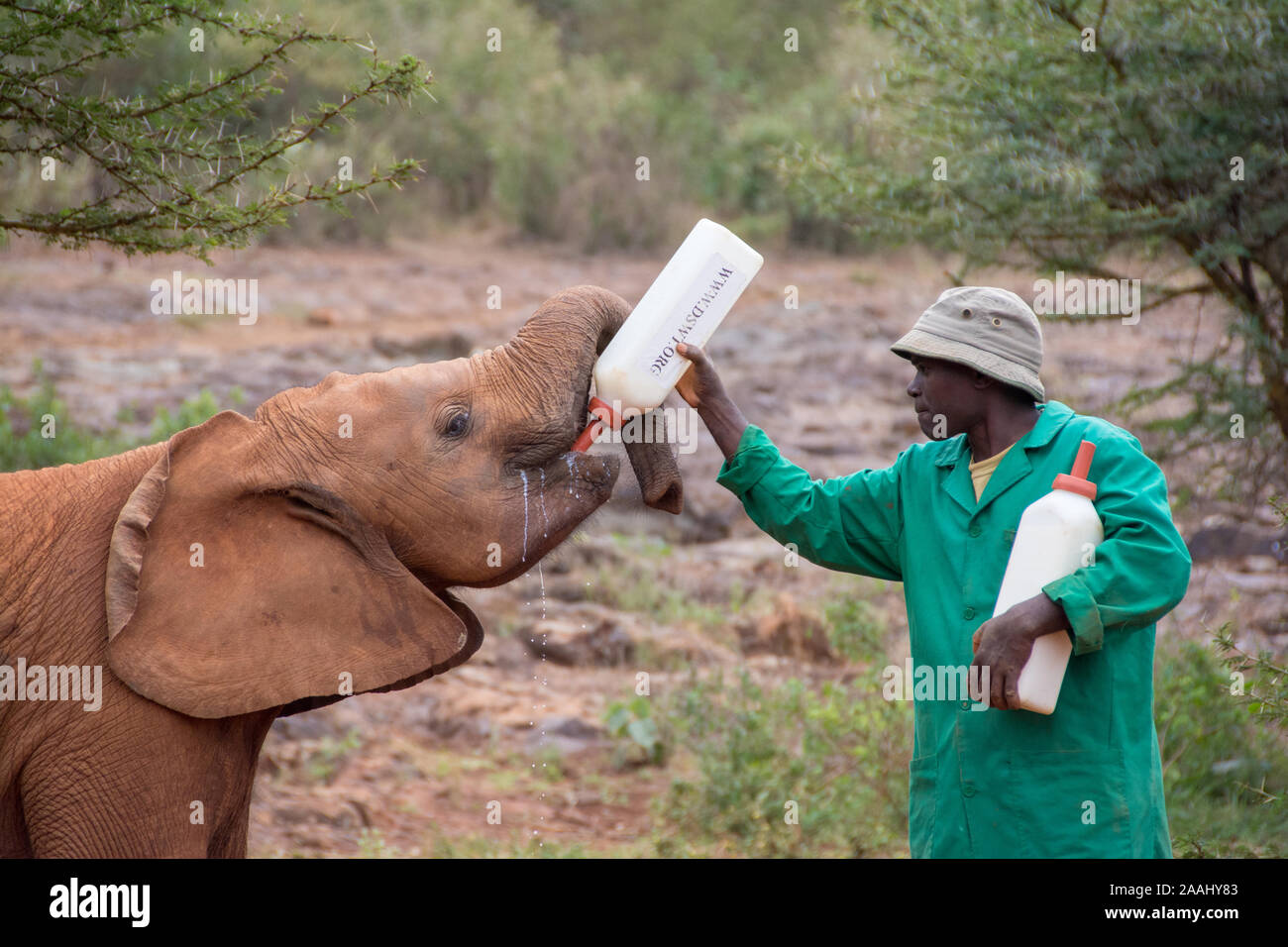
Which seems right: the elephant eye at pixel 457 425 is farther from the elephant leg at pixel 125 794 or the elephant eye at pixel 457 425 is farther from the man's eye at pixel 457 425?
the elephant leg at pixel 125 794

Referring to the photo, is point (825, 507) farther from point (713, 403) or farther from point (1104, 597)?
point (1104, 597)

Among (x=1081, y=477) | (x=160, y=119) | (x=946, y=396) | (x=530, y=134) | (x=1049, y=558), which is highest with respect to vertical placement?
(x=530, y=134)

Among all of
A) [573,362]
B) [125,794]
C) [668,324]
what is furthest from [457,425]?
[125,794]

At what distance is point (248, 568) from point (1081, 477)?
2.30 meters

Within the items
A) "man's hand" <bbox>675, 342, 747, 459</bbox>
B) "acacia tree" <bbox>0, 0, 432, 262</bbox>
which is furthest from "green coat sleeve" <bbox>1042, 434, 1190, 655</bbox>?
"acacia tree" <bbox>0, 0, 432, 262</bbox>

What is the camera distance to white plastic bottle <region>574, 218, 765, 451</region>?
4.14 m

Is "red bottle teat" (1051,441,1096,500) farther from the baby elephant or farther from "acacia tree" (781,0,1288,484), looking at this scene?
"acacia tree" (781,0,1288,484)

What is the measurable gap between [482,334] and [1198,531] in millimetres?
7269

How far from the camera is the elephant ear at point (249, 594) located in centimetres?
363

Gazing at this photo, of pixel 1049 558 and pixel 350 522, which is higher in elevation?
pixel 350 522

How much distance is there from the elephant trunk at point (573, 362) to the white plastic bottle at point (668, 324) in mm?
64

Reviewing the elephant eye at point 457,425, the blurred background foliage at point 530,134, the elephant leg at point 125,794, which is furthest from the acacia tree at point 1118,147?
the blurred background foliage at point 530,134

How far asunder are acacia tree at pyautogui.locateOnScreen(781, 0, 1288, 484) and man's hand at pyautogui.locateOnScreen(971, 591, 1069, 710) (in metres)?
3.92

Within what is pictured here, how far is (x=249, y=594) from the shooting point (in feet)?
12.4
